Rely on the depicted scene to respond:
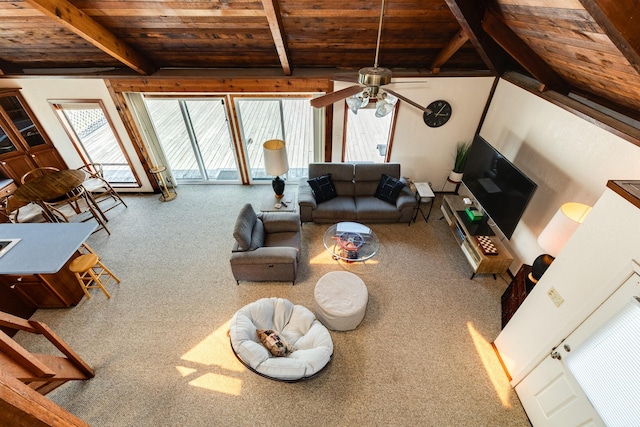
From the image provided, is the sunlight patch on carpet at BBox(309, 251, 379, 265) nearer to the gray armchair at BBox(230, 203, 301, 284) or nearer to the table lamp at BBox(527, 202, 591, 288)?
the gray armchair at BBox(230, 203, 301, 284)

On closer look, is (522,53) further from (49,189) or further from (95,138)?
(95,138)

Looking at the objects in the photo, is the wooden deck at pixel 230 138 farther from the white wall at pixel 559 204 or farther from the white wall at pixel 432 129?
the white wall at pixel 559 204

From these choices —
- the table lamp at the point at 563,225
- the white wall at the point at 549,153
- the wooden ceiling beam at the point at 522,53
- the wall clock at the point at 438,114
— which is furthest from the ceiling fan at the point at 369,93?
the wall clock at the point at 438,114

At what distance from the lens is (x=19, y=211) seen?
14.8 ft

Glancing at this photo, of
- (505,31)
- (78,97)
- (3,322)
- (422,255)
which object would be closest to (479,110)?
(505,31)

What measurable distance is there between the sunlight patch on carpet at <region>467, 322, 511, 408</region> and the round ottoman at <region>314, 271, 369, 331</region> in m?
1.33

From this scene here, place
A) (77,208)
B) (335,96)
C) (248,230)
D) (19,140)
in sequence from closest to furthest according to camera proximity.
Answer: (335,96)
(248,230)
(77,208)
(19,140)

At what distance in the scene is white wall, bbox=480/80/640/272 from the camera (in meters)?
2.72

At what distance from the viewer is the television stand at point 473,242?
3648 mm

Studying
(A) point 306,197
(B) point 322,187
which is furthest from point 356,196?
(A) point 306,197

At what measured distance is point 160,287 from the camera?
12.4ft

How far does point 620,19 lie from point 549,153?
2.14 meters

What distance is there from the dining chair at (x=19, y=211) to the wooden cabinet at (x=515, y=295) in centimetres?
673

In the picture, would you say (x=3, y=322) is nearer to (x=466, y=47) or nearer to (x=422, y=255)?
(x=422, y=255)
